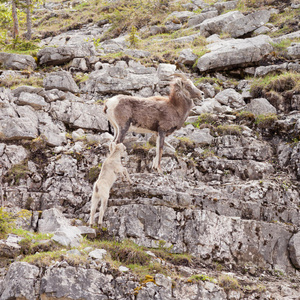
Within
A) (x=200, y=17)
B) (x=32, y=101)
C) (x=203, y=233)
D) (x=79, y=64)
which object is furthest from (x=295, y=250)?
(x=200, y=17)

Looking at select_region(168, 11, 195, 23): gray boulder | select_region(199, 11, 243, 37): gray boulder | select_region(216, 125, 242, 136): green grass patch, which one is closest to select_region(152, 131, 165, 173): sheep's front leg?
select_region(216, 125, 242, 136): green grass patch

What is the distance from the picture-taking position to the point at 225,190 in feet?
38.8

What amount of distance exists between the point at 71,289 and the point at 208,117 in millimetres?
10419

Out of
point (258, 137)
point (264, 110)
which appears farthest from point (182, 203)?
point (264, 110)

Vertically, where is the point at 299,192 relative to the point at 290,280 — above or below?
above

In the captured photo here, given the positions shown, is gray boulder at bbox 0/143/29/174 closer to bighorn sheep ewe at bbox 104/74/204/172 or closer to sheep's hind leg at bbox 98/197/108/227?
bighorn sheep ewe at bbox 104/74/204/172

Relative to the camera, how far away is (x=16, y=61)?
63.0ft

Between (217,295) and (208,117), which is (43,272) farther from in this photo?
(208,117)

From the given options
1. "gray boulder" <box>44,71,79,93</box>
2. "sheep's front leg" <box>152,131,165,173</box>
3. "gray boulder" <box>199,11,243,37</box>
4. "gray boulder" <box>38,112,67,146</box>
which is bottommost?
"sheep's front leg" <box>152,131,165,173</box>

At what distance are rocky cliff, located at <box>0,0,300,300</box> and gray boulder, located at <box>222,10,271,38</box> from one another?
9.14ft

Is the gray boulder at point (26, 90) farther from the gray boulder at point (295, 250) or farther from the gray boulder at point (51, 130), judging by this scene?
the gray boulder at point (295, 250)

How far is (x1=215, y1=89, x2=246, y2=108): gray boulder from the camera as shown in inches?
705

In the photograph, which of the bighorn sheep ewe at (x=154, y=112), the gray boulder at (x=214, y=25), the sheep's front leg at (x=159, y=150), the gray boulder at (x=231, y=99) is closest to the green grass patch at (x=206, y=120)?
the gray boulder at (x=231, y=99)

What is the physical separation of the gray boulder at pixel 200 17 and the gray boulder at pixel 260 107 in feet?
45.7
